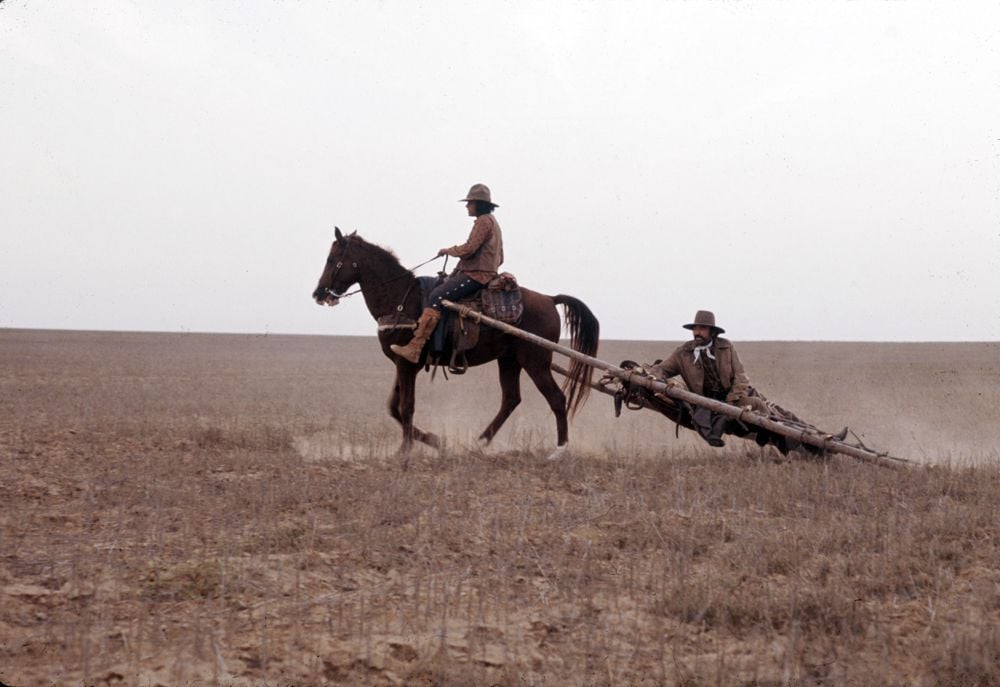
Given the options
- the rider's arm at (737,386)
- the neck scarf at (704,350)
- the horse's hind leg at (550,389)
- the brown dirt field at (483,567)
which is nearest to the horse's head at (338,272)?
the brown dirt field at (483,567)

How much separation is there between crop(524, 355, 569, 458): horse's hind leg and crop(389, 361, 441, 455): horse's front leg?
1246 millimetres

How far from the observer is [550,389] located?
10.2m

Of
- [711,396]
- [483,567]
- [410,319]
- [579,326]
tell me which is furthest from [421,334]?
[483,567]

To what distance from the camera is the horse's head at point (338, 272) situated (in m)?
9.93

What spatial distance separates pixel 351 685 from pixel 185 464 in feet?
17.2

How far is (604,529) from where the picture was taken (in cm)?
629

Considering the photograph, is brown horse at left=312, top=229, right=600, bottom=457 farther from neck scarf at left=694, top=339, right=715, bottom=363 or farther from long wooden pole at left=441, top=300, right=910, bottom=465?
neck scarf at left=694, top=339, right=715, bottom=363

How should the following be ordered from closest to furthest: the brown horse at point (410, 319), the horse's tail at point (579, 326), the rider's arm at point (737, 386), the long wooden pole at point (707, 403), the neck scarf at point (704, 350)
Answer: the long wooden pole at point (707, 403), the rider's arm at point (737, 386), the neck scarf at point (704, 350), the brown horse at point (410, 319), the horse's tail at point (579, 326)

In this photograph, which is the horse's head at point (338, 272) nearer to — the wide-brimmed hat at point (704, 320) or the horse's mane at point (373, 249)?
the horse's mane at point (373, 249)

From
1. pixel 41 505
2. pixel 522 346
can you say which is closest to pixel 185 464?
pixel 41 505

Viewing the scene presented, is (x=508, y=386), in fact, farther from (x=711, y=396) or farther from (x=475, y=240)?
(x=711, y=396)

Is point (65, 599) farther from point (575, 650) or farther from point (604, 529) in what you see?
point (604, 529)

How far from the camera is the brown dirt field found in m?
4.00

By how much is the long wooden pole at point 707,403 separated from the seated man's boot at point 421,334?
0.18 metres
